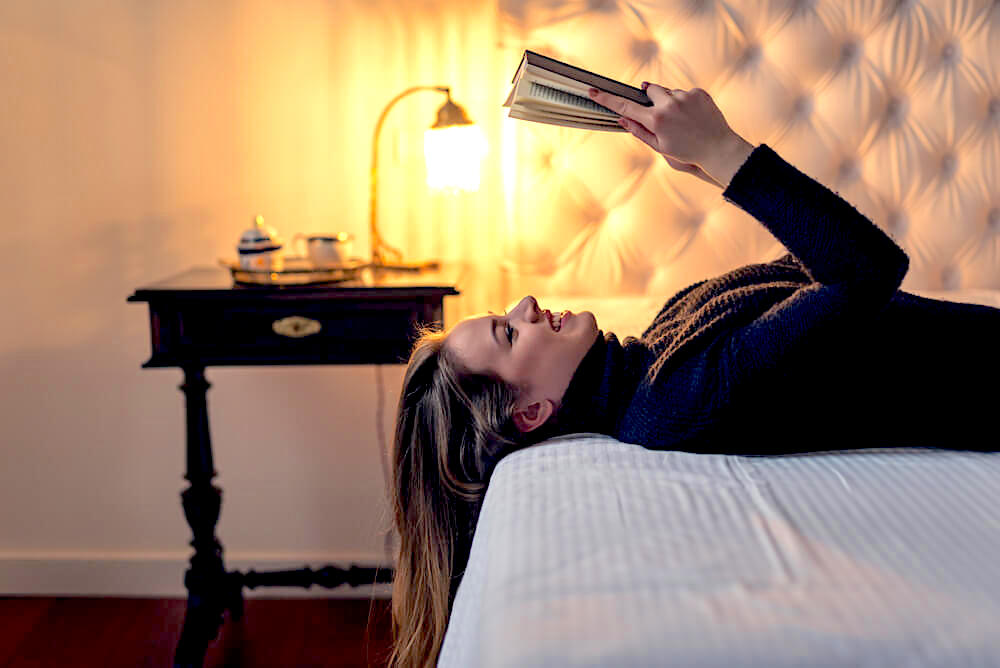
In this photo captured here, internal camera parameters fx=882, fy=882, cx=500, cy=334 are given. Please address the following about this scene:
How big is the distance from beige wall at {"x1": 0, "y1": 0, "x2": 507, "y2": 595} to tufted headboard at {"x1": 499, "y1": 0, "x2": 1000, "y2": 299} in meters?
0.22

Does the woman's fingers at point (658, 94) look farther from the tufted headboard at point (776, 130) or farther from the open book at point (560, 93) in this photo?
the tufted headboard at point (776, 130)

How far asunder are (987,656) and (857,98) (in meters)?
1.52

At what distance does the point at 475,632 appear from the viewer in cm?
88

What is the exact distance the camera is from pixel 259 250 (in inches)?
72.8

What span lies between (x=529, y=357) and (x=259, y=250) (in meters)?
0.77

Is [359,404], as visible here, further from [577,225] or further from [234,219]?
[577,225]

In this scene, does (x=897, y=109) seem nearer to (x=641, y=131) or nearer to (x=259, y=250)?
(x=641, y=131)

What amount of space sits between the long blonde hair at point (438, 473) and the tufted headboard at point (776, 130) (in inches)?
31.1

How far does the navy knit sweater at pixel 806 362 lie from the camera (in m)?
1.16

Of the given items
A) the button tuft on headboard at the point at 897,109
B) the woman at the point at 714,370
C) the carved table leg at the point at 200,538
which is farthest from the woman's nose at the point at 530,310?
the button tuft on headboard at the point at 897,109

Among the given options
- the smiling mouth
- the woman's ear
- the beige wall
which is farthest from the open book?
the beige wall

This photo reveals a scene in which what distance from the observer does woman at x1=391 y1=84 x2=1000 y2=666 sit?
3.85 feet

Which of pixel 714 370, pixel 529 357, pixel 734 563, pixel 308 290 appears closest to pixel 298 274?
pixel 308 290

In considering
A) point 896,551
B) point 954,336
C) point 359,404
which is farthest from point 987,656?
point 359,404
